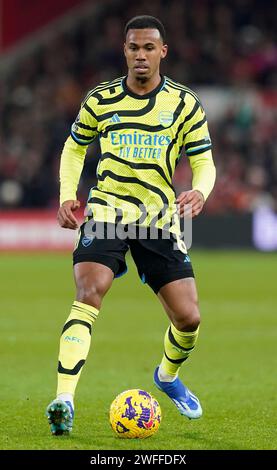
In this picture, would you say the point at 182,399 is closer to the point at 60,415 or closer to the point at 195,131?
the point at 60,415

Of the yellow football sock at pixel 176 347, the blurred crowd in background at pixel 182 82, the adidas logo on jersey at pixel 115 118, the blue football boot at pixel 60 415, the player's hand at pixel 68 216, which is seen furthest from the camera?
the blurred crowd in background at pixel 182 82

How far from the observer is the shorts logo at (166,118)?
681 cm

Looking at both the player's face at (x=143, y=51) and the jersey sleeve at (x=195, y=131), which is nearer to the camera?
the player's face at (x=143, y=51)

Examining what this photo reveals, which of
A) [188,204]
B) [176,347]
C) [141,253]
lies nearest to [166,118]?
[188,204]

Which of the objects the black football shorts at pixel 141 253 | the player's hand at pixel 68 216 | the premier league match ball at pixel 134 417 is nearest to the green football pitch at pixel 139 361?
the premier league match ball at pixel 134 417

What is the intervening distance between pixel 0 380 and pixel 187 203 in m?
3.02

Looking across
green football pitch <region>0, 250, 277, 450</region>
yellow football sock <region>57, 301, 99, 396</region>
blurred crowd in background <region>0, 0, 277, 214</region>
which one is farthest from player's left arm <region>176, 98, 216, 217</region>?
blurred crowd in background <region>0, 0, 277, 214</region>

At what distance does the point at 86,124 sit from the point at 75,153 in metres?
0.24

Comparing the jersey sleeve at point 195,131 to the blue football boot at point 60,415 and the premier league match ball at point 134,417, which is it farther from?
the blue football boot at point 60,415

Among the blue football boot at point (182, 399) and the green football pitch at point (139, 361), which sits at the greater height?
the blue football boot at point (182, 399)

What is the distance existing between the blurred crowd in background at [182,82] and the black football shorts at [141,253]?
1632 cm

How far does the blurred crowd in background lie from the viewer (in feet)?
79.0

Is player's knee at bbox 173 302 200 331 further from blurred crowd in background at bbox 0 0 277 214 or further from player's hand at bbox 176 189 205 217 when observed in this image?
blurred crowd in background at bbox 0 0 277 214

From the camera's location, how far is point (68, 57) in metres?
27.6
